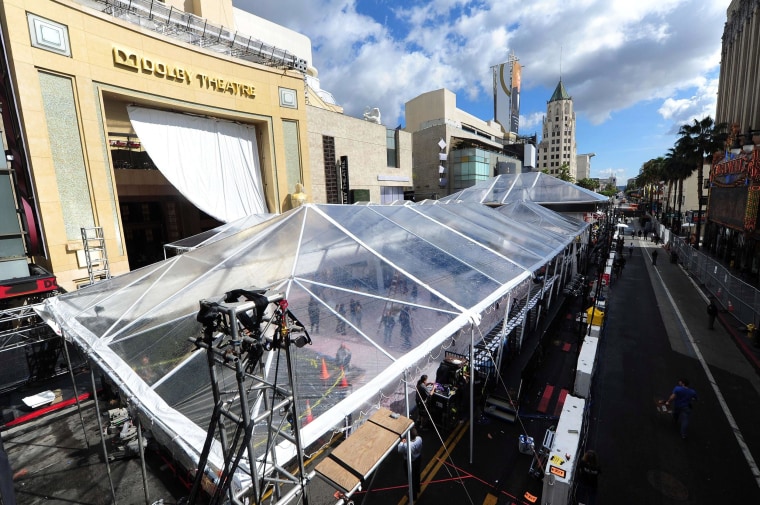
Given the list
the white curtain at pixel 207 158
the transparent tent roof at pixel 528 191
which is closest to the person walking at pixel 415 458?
the white curtain at pixel 207 158

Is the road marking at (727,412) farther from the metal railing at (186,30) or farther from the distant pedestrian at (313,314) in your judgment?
the metal railing at (186,30)

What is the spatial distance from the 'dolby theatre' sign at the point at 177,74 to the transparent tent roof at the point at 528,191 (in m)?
20.6

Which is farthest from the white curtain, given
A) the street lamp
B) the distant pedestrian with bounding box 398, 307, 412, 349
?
the street lamp

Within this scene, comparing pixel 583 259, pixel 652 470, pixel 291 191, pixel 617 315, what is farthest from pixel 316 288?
pixel 583 259

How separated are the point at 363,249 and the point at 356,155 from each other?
25.2 meters

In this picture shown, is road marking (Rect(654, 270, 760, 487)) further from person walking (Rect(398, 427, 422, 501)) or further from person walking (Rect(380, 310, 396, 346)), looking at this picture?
person walking (Rect(380, 310, 396, 346))

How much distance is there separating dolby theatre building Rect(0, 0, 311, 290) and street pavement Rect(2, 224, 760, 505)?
9855 millimetres

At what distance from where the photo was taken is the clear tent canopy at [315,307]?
5.44m

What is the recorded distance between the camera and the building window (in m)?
37.9

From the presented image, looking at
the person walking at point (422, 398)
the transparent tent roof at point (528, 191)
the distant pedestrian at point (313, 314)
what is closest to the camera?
the distant pedestrian at point (313, 314)

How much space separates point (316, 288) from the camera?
7559mm

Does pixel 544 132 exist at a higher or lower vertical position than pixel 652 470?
higher

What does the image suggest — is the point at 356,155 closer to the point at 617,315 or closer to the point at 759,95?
the point at 617,315

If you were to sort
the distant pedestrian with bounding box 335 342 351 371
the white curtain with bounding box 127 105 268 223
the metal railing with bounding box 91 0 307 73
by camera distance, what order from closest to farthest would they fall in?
1. the distant pedestrian with bounding box 335 342 351 371
2. the white curtain with bounding box 127 105 268 223
3. the metal railing with bounding box 91 0 307 73
